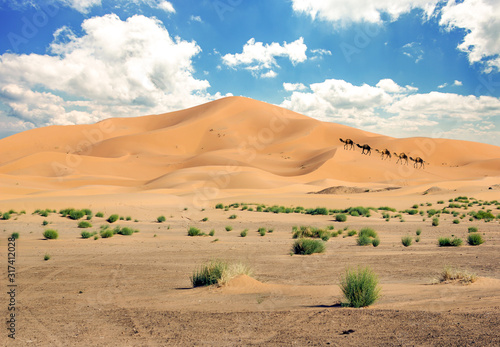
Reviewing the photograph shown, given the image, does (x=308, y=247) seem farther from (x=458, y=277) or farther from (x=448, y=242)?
(x=458, y=277)

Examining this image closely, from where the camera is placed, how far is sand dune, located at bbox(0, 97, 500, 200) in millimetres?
78562

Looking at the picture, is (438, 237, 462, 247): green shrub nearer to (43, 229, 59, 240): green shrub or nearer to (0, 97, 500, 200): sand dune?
(43, 229, 59, 240): green shrub

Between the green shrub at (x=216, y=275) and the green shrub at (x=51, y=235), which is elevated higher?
the green shrub at (x=51, y=235)

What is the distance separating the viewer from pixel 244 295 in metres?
8.93

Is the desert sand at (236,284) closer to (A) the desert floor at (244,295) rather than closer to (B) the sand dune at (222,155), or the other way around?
(A) the desert floor at (244,295)

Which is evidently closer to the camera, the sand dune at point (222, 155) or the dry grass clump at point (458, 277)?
the dry grass clump at point (458, 277)

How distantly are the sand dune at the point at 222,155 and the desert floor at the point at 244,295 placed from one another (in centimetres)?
4820

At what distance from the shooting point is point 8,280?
11.3 m

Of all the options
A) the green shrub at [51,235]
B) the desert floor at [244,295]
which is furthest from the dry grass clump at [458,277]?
the green shrub at [51,235]

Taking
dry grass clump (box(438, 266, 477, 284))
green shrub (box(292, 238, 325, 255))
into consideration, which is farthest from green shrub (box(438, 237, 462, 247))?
dry grass clump (box(438, 266, 477, 284))

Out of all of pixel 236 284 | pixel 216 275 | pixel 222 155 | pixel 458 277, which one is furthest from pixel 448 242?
pixel 222 155

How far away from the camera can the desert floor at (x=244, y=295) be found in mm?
6070

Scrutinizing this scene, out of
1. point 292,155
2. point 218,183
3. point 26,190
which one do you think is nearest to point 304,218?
point 218,183

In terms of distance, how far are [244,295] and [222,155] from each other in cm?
9109
